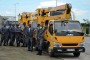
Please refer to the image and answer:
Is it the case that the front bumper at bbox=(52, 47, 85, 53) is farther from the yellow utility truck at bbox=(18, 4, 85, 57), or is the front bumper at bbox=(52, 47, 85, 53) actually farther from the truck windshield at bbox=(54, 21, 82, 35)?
the truck windshield at bbox=(54, 21, 82, 35)

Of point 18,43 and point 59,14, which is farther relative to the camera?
point 18,43

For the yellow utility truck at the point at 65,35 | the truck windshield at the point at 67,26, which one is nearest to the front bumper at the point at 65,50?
the yellow utility truck at the point at 65,35

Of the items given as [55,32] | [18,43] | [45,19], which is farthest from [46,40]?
[18,43]

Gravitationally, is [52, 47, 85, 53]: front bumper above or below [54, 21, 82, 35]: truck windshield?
below

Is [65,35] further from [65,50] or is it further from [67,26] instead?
[65,50]

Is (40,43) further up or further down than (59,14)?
further down

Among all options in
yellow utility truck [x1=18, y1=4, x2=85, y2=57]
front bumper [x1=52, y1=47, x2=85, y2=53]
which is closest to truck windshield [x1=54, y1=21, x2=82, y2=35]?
Answer: yellow utility truck [x1=18, y1=4, x2=85, y2=57]

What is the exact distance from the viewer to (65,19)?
19438mm

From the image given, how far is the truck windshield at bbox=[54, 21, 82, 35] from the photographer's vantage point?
18.8m

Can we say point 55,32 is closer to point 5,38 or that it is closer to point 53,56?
point 53,56

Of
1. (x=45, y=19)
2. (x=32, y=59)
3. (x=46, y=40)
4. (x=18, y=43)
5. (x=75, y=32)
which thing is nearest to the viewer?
(x=32, y=59)

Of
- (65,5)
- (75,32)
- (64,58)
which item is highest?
(65,5)

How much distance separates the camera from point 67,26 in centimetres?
1903

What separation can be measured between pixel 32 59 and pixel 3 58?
1528 mm
